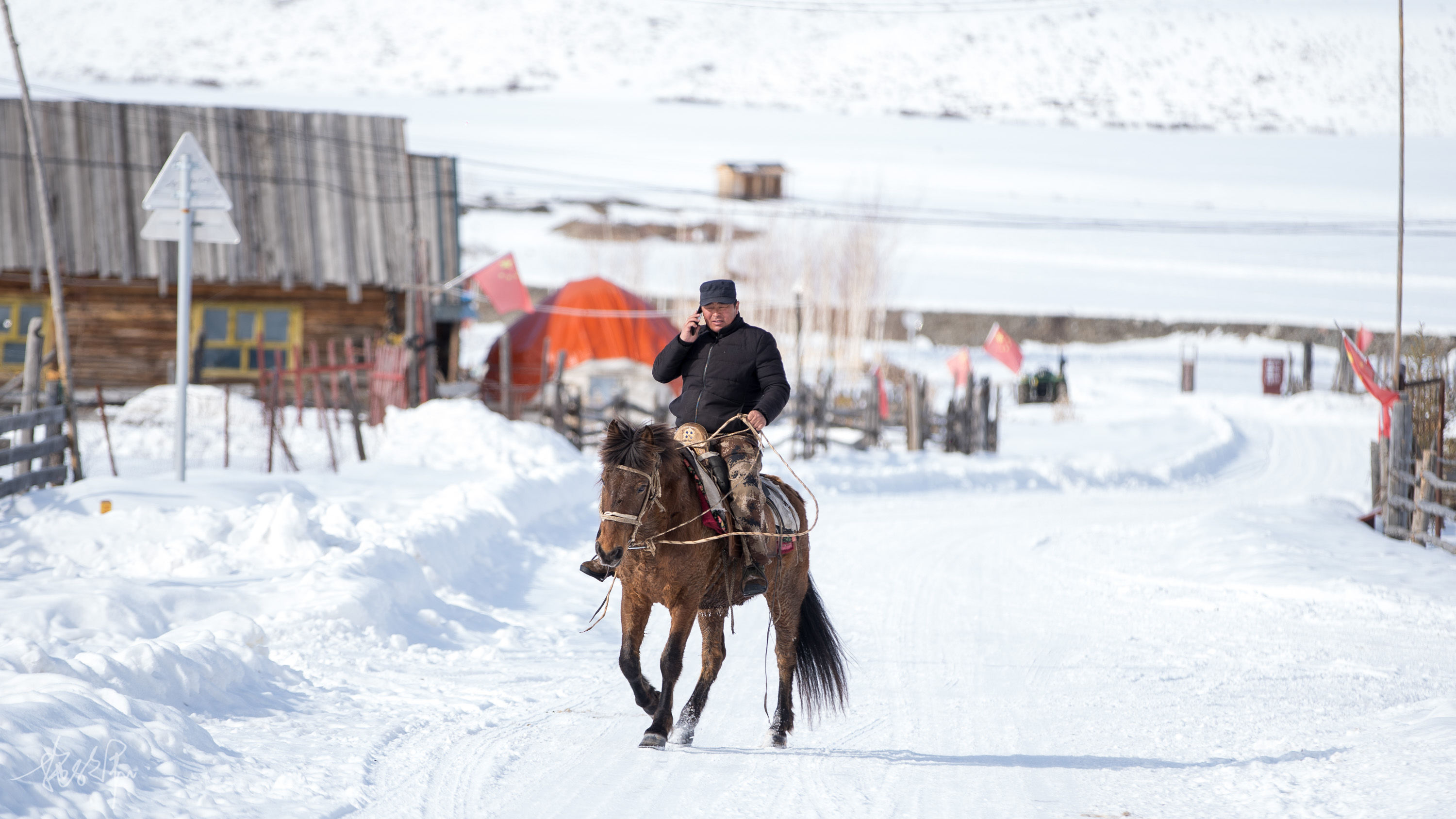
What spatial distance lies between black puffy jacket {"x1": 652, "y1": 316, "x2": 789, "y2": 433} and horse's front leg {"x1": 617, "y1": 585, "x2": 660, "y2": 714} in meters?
1.02

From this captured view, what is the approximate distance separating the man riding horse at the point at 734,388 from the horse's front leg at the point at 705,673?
0.86 ft

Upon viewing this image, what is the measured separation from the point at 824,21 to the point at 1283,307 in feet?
235

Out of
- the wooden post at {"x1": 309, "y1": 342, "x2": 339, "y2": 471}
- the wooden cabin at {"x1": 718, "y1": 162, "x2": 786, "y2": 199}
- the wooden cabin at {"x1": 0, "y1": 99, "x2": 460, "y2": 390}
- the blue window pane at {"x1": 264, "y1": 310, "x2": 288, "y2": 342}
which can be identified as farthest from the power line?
the wooden post at {"x1": 309, "y1": 342, "x2": 339, "y2": 471}

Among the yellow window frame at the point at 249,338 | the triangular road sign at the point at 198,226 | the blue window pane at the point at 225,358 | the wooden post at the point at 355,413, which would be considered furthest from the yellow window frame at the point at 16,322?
the triangular road sign at the point at 198,226

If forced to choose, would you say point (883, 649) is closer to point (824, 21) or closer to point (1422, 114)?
point (1422, 114)

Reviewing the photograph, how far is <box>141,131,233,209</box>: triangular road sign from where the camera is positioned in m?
11.0

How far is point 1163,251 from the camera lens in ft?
234

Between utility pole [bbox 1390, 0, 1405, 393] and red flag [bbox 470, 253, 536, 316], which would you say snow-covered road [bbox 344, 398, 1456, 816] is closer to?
utility pole [bbox 1390, 0, 1405, 393]

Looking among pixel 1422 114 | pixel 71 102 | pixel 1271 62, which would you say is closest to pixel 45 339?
pixel 71 102

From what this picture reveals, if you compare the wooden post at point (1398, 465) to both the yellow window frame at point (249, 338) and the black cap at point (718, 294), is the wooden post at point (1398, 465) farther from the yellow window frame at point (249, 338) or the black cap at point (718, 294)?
the yellow window frame at point (249, 338)

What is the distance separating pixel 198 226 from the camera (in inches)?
448

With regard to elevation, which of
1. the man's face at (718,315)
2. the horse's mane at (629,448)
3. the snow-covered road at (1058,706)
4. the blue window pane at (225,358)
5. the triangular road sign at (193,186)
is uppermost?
the triangular road sign at (193,186)

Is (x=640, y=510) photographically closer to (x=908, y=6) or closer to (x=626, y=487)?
(x=626, y=487)

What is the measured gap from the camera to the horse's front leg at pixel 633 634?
5984 millimetres
